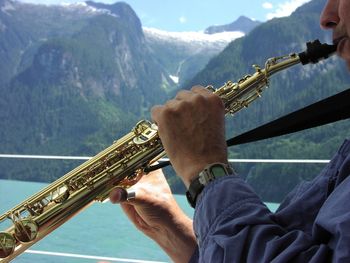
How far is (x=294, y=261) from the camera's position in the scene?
1.77 ft

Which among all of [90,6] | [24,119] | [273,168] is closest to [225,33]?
[90,6]

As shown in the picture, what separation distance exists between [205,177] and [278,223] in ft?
0.37

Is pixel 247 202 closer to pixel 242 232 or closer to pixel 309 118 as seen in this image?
pixel 242 232

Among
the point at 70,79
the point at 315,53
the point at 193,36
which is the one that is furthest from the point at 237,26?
the point at 315,53

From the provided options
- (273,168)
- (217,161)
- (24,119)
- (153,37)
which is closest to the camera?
(217,161)

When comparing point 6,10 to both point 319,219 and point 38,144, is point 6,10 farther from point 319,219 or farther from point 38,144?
point 319,219

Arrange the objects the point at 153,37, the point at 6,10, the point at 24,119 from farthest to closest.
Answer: the point at 153,37 → the point at 6,10 → the point at 24,119

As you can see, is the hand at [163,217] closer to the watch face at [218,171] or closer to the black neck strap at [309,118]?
the black neck strap at [309,118]

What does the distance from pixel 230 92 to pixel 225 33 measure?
253 ft

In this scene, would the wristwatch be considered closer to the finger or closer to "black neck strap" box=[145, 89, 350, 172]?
"black neck strap" box=[145, 89, 350, 172]

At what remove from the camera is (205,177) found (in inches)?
26.4

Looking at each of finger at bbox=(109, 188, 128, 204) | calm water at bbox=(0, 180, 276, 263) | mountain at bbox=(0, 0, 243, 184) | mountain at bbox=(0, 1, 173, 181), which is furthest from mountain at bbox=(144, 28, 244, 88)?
finger at bbox=(109, 188, 128, 204)

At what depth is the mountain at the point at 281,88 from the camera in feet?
59.5

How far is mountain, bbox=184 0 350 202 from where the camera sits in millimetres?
18141
